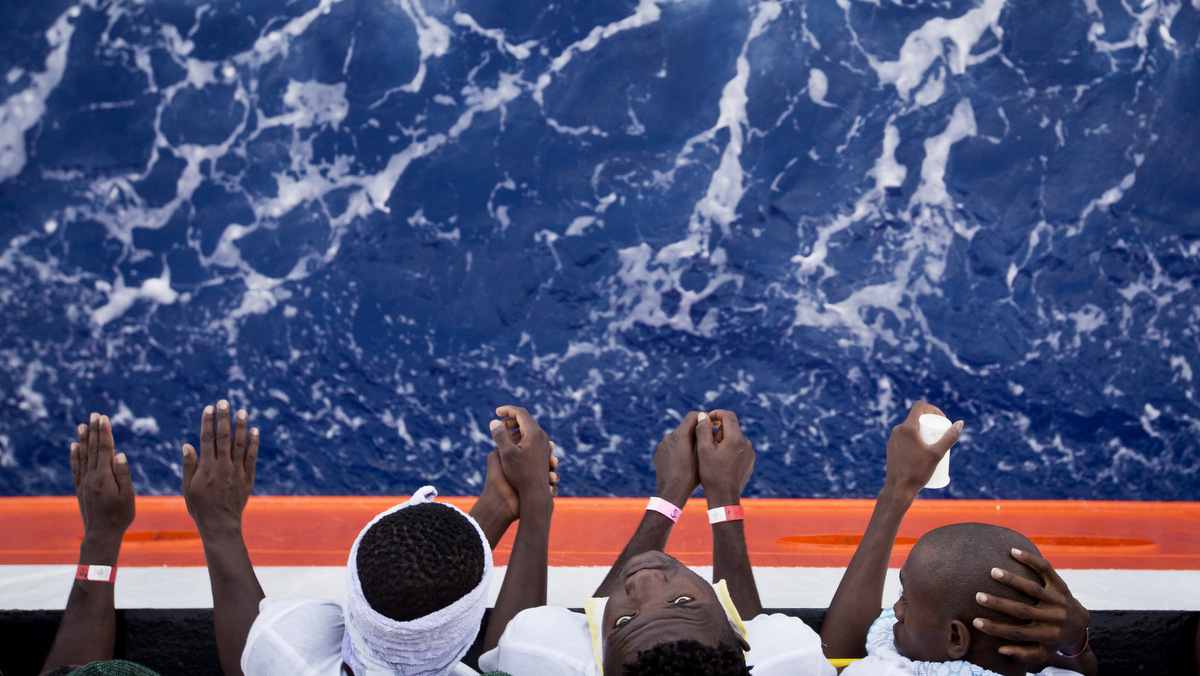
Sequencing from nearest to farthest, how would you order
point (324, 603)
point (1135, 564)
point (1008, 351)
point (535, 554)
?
point (324, 603)
point (535, 554)
point (1135, 564)
point (1008, 351)

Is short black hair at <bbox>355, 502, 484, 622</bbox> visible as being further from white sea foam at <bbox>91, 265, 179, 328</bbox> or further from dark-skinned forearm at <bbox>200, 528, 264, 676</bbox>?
white sea foam at <bbox>91, 265, 179, 328</bbox>

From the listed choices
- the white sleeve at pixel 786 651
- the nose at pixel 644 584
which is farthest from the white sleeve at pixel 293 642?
the white sleeve at pixel 786 651

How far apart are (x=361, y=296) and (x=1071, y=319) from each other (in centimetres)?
329

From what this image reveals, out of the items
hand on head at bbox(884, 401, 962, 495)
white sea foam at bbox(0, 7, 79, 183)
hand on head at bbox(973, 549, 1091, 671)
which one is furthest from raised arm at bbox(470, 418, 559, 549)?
white sea foam at bbox(0, 7, 79, 183)

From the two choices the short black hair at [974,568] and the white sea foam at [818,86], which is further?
the white sea foam at [818,86]

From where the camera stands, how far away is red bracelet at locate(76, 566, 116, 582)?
2111 mm

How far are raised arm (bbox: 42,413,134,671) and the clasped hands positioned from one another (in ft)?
4.40

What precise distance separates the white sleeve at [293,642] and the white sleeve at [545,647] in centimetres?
32

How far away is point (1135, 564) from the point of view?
9.61ft

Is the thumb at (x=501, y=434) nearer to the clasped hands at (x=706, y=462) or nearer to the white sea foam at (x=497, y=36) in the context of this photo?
the clasped hands at (x=706, y=462)

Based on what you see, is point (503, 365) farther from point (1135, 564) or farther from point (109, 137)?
point (1135, 564)

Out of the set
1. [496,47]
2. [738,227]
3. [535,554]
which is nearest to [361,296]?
[496,47]

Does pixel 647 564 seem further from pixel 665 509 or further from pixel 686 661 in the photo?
pixel 665 509

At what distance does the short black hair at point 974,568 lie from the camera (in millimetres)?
1608
